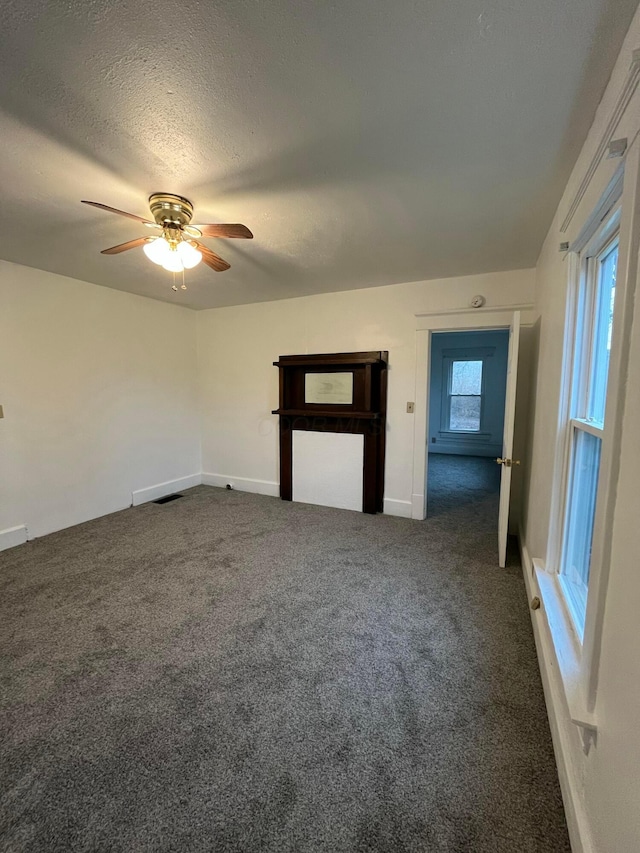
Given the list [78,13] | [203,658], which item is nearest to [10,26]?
[78,13]

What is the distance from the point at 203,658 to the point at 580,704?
1.59 meters

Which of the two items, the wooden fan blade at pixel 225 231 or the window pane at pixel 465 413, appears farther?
the window pane at pixel 465 413

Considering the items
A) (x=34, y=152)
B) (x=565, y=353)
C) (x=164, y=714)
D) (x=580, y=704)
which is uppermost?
(x=34, y=152)

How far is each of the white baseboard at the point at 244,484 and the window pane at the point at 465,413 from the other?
14.8ft

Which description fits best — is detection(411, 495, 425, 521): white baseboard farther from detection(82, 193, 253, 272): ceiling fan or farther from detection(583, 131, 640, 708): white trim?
detection(82, 193, 253, 272): ceiling fan

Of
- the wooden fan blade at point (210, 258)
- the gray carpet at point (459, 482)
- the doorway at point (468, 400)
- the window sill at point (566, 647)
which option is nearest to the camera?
the window sill at point (566, 647)

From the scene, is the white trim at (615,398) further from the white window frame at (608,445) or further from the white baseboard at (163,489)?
the white baseboard at (163,489)

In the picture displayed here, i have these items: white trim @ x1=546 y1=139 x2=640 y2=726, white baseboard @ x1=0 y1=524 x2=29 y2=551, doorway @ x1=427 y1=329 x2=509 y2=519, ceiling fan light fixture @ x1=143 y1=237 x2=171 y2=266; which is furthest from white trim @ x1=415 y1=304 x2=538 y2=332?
white baseboard @ x1=0 y1=524 x2=29 y2=551

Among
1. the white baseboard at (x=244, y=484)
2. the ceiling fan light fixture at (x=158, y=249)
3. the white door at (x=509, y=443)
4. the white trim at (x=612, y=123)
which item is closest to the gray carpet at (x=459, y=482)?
the white door at (x=509, y=443)

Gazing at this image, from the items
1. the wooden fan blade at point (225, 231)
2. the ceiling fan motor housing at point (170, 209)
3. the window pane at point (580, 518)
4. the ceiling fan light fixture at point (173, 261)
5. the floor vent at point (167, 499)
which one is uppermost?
the ceiling fan motor housing at point (170, 209)

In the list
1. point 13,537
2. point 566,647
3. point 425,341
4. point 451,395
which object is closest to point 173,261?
point 425,341

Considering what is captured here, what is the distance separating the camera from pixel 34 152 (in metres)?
1.50

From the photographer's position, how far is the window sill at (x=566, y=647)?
1.00 metres

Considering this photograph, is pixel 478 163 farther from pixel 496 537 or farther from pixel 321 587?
pixel 496 537
